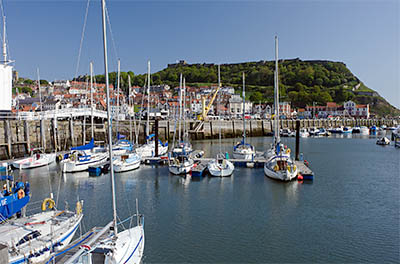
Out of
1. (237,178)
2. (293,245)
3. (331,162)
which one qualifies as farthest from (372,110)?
(293,245)

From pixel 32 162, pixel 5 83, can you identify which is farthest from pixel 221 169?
pixel 5 83

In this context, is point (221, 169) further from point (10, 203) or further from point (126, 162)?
point (10, 203)

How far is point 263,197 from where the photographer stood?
65.4ft

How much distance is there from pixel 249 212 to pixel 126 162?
13.8 m

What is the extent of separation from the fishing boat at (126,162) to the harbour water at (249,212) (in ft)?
2.26

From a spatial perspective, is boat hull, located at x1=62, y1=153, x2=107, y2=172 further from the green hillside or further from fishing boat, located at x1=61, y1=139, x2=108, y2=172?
the green hillside

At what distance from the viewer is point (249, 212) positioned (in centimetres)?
1705

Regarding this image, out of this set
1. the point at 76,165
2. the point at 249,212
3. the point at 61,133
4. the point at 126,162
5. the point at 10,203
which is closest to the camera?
the point at 10,203

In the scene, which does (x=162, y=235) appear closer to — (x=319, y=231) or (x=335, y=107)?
(x=319, y=231)

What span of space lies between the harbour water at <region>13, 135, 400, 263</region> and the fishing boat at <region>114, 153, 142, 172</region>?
2.26ft

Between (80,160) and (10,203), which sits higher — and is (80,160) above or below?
below

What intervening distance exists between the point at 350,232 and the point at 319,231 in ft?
4.46

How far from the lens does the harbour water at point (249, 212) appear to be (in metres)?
12.4

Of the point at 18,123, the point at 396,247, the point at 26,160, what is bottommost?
the point at 396,247
